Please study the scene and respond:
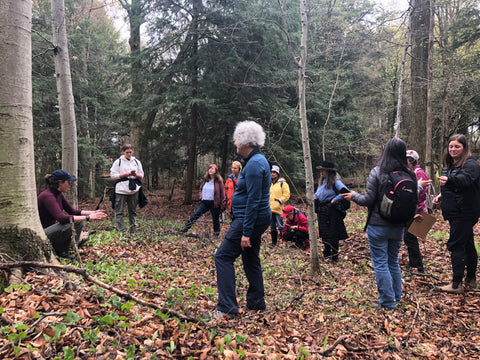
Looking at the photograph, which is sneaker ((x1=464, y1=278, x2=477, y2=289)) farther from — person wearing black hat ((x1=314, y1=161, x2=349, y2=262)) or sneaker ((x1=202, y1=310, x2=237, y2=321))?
sneaker ((x1=202, y1=310, x2=237, y2=321))

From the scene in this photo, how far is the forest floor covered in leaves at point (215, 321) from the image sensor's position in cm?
233

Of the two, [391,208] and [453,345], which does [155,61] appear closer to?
[391,208]

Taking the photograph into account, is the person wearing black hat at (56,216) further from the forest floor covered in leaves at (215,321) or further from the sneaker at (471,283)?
the sneaker at (471,283)

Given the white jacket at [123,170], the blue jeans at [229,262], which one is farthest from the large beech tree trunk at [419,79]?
the white jacket at [123,170]

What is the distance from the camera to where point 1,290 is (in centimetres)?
272

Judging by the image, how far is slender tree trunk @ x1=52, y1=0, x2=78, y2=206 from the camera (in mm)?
6711

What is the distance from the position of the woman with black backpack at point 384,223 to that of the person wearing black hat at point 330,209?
6.35 ft

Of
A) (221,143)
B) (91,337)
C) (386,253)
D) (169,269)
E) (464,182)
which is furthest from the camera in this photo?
(221,143)

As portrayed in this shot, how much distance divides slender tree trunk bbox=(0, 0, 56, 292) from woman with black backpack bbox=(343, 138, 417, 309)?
3864mm

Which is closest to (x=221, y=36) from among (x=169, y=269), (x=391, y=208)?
(x=169, y=269)

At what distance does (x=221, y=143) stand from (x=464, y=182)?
1133 cm

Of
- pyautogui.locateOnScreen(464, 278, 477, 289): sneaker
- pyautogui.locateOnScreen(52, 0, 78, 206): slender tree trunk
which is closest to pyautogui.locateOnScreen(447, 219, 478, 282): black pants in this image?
pyautogui.locateOnScreen(464, 278, 477, 289): sneaker

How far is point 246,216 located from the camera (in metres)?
3.22

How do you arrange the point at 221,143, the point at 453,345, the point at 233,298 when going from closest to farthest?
1. the point at 453,345
2. the point at 233,298
3. the point at 221,143
